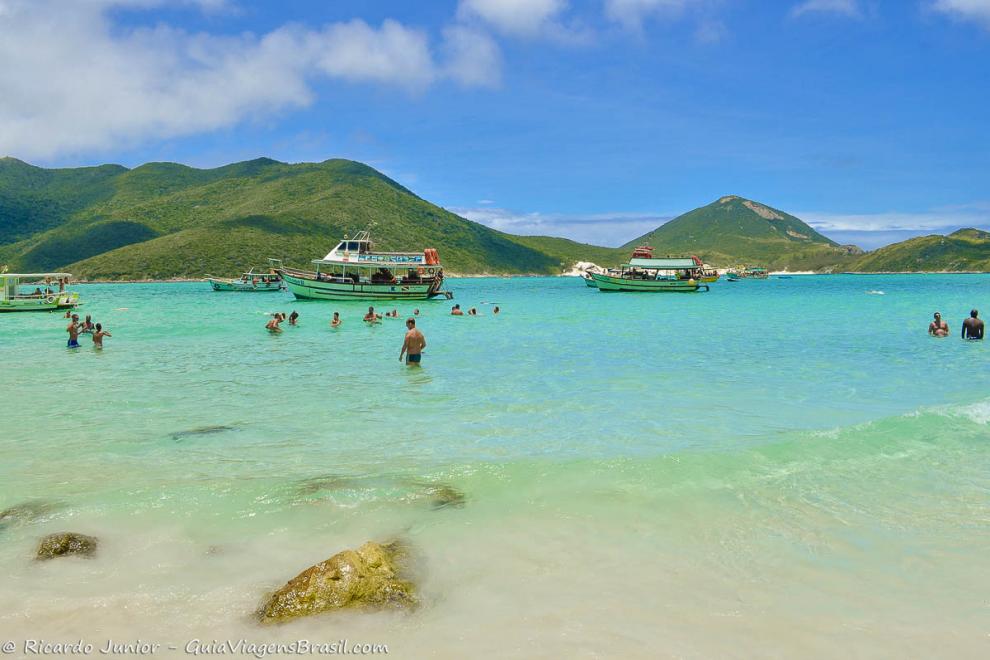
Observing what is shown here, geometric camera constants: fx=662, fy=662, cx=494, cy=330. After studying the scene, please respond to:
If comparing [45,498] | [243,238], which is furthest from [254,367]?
[243,238]

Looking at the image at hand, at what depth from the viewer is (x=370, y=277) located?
54438 mm

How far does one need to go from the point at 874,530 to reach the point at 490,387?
30.9 ft

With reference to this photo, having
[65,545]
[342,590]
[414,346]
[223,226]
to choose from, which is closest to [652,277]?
[414,346]

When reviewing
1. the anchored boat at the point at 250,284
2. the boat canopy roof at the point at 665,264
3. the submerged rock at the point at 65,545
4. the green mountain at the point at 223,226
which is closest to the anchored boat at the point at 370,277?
the anchored boat at the point at 250,284

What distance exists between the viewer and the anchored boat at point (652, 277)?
77000mm

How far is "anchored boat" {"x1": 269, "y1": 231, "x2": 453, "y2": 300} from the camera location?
53.9 metres

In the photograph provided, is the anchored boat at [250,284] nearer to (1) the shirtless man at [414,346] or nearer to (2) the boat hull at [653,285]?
(2) the boat hull at [653,285]

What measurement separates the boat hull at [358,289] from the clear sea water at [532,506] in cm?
3773

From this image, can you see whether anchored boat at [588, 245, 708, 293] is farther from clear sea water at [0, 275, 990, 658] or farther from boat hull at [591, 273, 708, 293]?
clear sea water at [0, 275, 990, 658]

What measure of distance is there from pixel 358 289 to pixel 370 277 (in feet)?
4.84

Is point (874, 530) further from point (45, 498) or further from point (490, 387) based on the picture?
point (490, 387)

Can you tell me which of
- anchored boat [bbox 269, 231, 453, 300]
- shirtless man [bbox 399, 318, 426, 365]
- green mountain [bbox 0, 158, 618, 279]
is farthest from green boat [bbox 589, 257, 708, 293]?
green mountain [bbox 0, 158, 618, 279]

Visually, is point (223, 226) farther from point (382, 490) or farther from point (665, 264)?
point (382, 490)

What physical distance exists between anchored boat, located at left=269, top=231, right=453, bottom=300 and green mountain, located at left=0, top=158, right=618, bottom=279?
6971 cm
